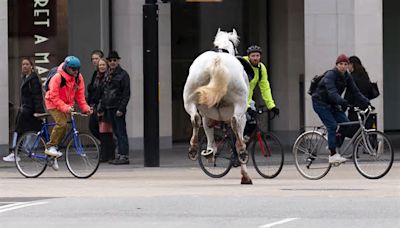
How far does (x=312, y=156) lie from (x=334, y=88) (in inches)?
42.7

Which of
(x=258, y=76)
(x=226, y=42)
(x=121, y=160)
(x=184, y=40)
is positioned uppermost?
(x=184, y=40)

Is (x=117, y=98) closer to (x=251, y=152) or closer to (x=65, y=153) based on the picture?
(x=65, y=153)

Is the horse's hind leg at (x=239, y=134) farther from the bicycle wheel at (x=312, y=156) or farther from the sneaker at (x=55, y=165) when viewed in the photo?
the sneaker at (x=55, y=165)

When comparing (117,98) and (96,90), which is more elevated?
(96,90)

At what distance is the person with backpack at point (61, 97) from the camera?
51.0 feet

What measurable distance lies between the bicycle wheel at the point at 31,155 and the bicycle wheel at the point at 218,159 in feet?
8.47

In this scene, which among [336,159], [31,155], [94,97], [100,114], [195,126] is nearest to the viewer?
[195,126]

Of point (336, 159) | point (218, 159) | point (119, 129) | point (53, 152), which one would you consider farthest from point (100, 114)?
point (336, 159)

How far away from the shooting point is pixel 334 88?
1511cm

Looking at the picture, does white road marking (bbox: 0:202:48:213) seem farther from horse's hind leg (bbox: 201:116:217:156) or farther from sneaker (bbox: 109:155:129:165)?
sneaker (bbox: 109:155:129:165)

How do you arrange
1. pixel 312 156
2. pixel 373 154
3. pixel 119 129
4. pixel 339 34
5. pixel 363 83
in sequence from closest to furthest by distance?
pixel 373 154 < pixel 312 156 < pixel 119 129 < pixel 363 83 < pixel 339 34

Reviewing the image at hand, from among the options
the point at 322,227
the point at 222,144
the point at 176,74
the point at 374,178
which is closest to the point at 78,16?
the point at 176,74

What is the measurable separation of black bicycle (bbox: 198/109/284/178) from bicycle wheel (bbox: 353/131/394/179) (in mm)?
1139

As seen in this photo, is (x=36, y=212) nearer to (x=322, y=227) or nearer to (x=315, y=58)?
(x=322, y=227)
